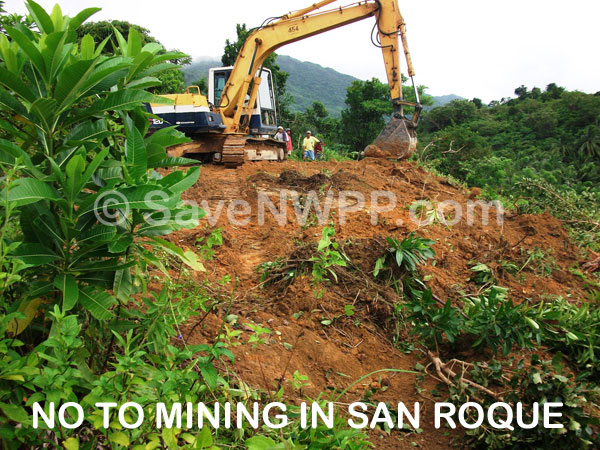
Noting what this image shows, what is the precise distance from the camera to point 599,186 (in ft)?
54.8

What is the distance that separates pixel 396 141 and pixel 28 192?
356 inches

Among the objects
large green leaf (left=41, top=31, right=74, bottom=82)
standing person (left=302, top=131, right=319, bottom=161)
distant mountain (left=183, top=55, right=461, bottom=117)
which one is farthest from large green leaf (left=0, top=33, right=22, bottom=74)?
distant mountain (left=183, top=55, right=461, bottom=117)

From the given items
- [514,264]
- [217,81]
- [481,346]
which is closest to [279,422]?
[481,346]

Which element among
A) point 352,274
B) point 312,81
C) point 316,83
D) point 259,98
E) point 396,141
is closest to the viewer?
point 352,274

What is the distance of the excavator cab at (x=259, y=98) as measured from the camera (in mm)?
13047

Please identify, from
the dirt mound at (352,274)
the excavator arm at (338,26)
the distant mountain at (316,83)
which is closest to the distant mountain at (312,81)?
the distant mountain at (316,83)

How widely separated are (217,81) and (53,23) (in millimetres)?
11971

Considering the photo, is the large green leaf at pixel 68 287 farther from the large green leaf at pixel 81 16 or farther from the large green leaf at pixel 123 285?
the large green leaf at pixel 81 16

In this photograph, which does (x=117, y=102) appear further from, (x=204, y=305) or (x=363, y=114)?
(x=363, y=114)

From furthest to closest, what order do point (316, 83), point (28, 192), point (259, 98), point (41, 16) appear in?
point (316, 83) < point (259, 98) < point (41, 16) < point (28, 192)

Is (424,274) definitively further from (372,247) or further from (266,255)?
(266,255)

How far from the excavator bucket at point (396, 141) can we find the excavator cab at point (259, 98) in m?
3.90

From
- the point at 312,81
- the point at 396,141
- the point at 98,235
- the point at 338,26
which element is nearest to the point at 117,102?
the point at 98,235

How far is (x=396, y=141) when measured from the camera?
9.84m
